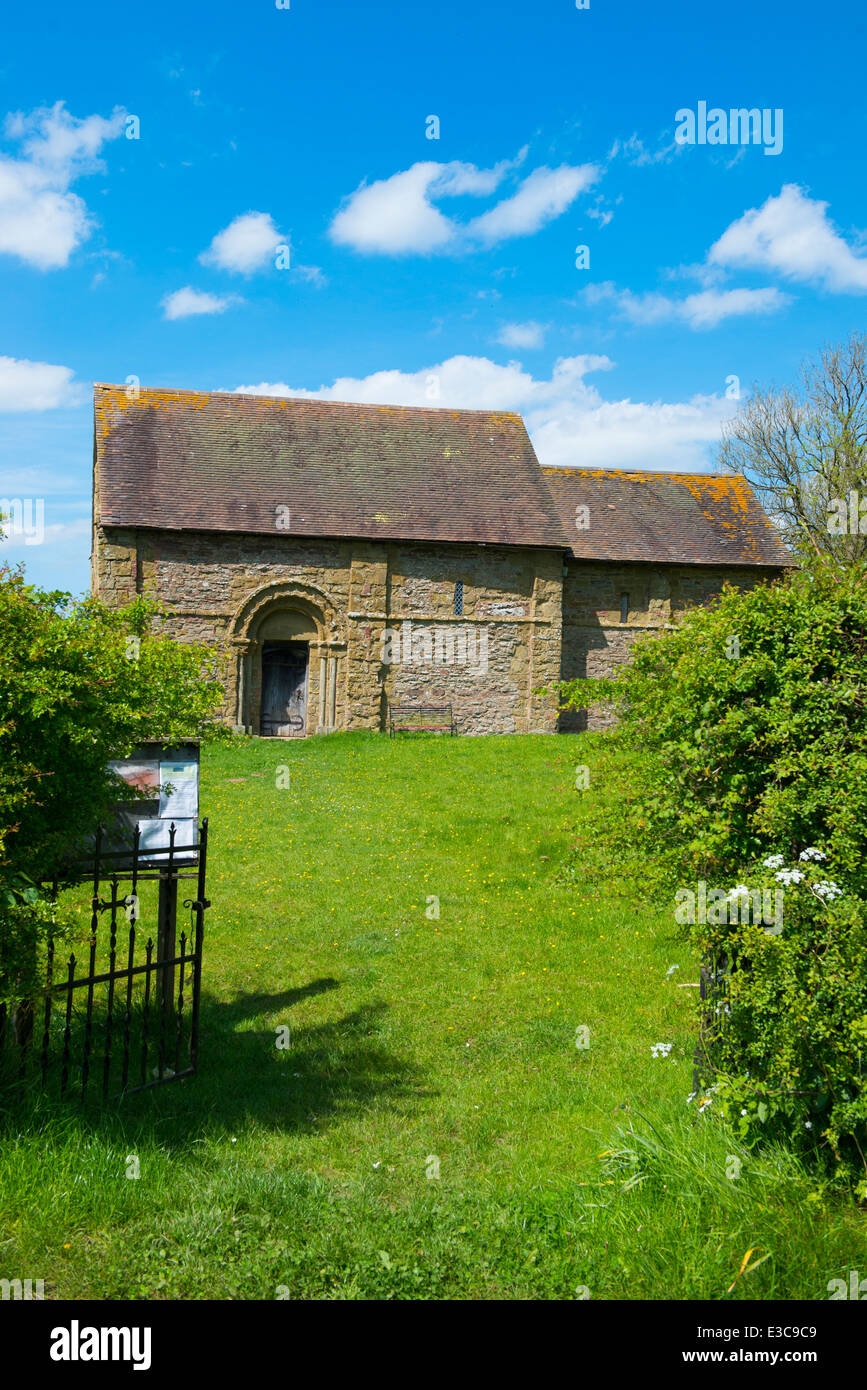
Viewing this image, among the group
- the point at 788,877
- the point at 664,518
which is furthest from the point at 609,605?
the point at 788,877

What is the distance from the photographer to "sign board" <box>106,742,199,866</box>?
6.50m

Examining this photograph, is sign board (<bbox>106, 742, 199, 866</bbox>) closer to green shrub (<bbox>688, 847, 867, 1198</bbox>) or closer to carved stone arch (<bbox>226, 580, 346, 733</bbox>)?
green shrub (<bbox>688, 847, 867, 1198</bbox>)

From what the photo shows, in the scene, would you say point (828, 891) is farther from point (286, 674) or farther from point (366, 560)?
point (286, 674)

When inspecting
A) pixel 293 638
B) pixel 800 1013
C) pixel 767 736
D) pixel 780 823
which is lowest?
pixel 800 1013

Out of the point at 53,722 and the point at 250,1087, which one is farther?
the point at 250,1087

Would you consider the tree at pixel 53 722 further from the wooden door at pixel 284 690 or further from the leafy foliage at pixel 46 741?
the wooden door at pixel 284 690

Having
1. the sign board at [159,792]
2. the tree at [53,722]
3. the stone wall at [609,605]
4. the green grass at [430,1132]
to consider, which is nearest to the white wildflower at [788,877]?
the green grass at [430,1132]

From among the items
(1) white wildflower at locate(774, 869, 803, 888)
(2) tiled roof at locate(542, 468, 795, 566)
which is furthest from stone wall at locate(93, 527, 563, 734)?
(1) white wildflower at locate(774, 869, 803, 888)

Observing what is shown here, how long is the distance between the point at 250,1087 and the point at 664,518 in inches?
931

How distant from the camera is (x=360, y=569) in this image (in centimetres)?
2288

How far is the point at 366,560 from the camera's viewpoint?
75.1 feet

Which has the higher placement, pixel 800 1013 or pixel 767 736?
pixel 767 736
